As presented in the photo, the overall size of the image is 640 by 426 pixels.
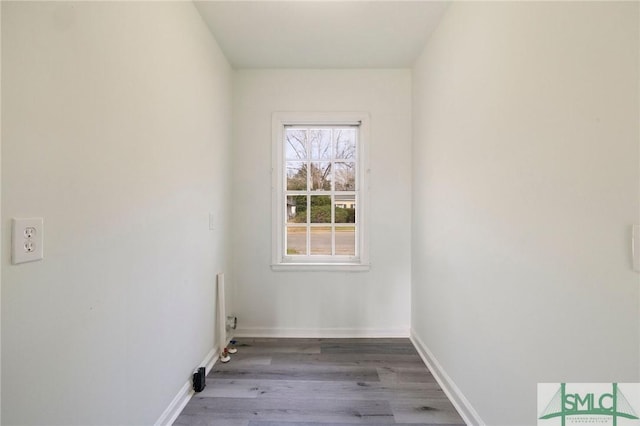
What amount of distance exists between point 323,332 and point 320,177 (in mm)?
1510

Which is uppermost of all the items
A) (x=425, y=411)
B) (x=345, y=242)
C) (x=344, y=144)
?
(x=344, y=144)

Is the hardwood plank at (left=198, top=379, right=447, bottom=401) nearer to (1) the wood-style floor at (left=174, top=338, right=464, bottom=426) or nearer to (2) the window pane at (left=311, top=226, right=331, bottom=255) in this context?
(1) the wood-style floor at (left=174, top=338, right=464, bottom=426)

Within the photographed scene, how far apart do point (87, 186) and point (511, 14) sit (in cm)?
190

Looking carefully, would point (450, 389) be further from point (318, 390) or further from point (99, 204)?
point (99, 204)

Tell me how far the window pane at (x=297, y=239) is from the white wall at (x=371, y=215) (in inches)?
8.6

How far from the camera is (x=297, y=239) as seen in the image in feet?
8.68

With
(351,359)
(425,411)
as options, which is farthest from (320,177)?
(425,411)

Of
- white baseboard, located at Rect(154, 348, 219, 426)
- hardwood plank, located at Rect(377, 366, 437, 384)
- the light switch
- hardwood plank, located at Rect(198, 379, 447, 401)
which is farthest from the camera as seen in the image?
hardwood plank, located at Rect(377, 366, 437, 384)

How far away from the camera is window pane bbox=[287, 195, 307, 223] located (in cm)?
263

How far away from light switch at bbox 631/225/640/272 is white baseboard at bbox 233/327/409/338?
2041mm

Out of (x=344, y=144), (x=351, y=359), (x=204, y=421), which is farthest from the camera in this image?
(x=344, y=144)

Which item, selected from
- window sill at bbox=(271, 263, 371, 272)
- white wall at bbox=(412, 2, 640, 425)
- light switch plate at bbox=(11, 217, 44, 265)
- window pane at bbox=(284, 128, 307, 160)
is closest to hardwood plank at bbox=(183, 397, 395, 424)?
white wall at bbox=(412, 2, 640, 425)

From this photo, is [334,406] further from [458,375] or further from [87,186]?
[87,186]

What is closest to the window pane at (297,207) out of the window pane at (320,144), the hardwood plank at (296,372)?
the window pane at (320,144)
